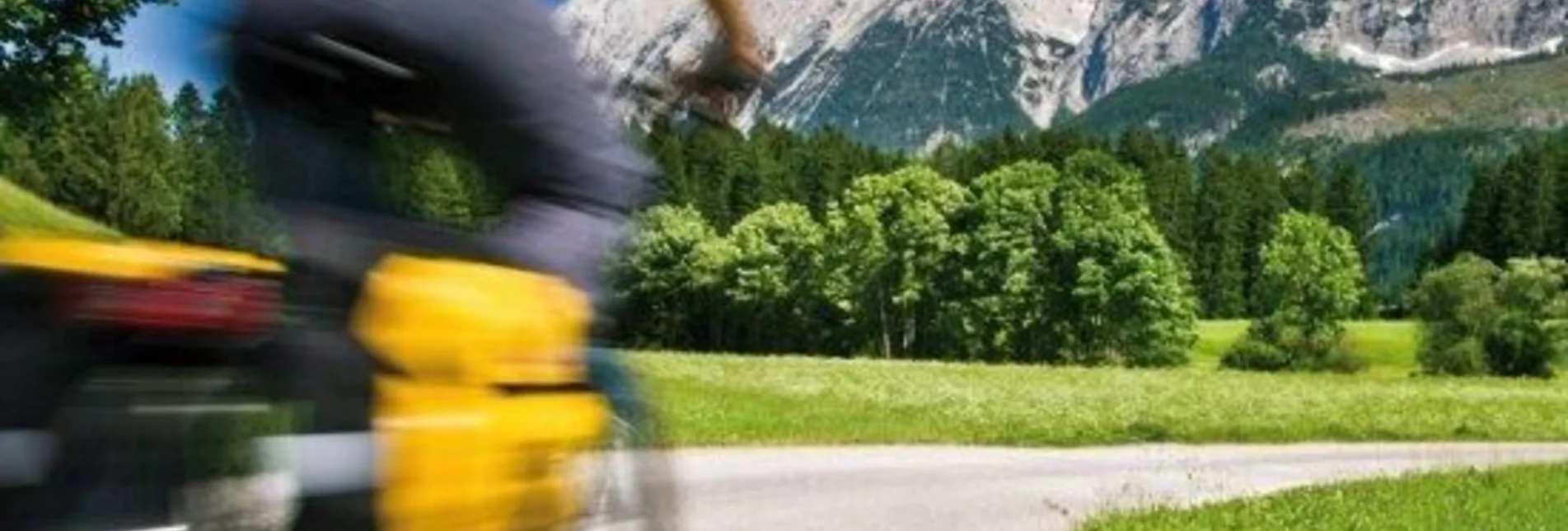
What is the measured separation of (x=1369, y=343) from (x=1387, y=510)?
133613 mm

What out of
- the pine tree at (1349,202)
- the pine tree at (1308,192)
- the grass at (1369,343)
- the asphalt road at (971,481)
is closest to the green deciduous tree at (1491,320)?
the grass at (1369,343)

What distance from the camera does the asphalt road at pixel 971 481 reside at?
14.7 meters

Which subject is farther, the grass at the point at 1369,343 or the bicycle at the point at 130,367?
the grass at the point at 1369,343

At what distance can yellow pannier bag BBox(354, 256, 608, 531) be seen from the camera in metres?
2.78

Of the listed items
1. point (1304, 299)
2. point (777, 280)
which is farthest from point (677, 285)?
point (1304, 299)

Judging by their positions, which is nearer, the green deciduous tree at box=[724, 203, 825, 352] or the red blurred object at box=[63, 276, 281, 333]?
the red blurred object at box=[63, 276, 281, 333]

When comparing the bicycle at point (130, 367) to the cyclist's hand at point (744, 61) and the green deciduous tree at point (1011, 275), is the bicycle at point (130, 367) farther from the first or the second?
the green deciduous tree at point (1011, 275)

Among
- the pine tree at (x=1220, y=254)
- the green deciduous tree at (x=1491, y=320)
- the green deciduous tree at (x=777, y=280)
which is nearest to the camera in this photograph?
the green deciduous tree at (x=1491, y=320)

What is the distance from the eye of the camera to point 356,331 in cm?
286

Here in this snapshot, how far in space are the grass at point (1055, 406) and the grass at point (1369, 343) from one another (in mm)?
61948

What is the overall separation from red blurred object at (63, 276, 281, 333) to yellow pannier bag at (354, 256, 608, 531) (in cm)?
21

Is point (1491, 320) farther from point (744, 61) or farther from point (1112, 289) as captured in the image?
point (744, 61)

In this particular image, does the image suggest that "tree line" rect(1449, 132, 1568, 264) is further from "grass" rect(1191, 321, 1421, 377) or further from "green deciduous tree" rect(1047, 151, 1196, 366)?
"green deciduous tree" rect(1047, 151, 1196, 366)

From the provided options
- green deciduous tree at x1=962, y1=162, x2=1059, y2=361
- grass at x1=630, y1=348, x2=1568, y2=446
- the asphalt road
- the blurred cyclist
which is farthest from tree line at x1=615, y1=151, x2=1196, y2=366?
the blurred cyclist
